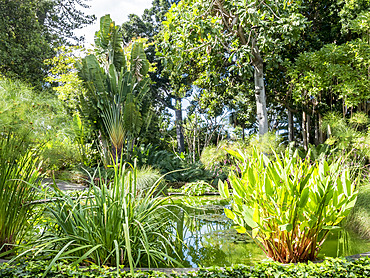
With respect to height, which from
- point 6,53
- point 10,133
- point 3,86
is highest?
point 6,53

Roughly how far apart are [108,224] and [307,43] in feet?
30.4

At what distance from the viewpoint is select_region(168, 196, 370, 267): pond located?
2.39 metres

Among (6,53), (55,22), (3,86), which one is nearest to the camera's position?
(3,86)

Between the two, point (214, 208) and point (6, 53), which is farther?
point (6, 53)

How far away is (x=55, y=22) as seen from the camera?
1595cm

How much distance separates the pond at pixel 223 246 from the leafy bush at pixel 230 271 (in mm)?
502

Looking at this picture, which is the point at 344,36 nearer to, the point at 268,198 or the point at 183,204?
the point at 183,204

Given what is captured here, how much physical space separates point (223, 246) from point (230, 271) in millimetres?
1035

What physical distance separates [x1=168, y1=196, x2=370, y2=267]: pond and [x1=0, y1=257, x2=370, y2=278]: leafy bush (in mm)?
502

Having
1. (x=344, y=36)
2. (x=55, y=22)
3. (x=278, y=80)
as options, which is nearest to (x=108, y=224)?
(x=278, y=80)

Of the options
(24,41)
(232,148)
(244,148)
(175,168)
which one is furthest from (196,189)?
(24,41)

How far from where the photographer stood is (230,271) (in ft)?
5.83

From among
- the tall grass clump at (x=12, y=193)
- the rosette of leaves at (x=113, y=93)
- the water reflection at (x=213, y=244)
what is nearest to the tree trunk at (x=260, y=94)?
the rosette of leaves at (x=113, y=93)

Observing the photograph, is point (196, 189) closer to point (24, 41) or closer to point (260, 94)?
point (260, 94)
